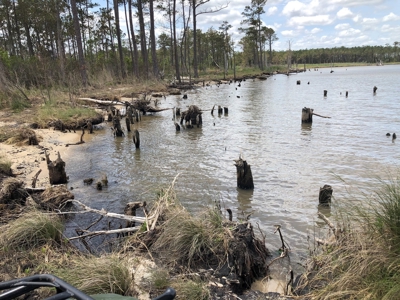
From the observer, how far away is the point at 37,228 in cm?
405

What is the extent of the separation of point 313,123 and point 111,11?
3098 centimetres

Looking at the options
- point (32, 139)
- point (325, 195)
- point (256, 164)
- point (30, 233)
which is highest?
point (32, 139)

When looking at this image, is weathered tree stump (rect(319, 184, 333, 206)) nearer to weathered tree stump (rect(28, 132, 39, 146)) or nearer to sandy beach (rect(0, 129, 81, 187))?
sandy beach (rect(0, 129, 81, 187))

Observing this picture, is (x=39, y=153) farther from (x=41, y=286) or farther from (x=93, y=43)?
(x=93, y=43)

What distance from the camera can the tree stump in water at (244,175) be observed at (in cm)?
680

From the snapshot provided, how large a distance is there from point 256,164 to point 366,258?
19.8ft

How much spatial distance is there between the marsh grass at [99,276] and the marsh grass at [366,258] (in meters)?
1.80

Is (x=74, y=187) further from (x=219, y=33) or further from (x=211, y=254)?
(x=219, y=33)

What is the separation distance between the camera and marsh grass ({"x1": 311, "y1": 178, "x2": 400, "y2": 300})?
2.63 metres

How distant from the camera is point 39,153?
30.3 feet

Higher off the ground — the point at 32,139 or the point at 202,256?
the point at 32,139

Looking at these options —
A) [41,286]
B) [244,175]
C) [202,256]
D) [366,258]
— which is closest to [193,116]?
[244,175]

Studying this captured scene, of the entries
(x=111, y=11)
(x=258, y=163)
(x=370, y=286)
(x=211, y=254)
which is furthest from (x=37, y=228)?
(x=111, y=11)

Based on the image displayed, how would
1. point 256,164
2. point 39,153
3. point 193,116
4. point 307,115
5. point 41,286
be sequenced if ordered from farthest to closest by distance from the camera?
1. point 193,116
2. point 307,115
3. point 39,153
4. point 256,164
5. point 41,286
